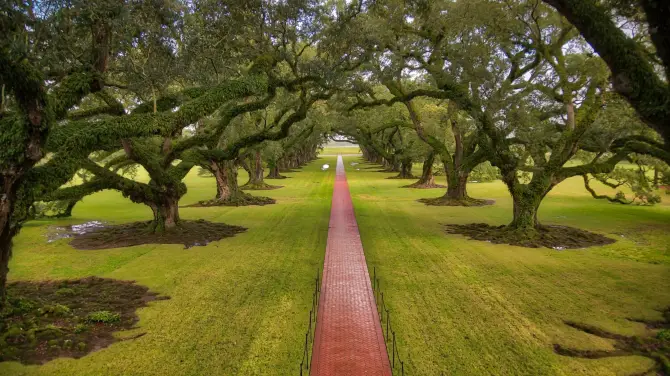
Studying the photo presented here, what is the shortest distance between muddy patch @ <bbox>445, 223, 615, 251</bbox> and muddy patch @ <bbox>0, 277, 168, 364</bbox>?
1301cm

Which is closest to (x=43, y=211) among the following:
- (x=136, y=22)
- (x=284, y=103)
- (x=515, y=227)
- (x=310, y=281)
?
(x=284, y=103)

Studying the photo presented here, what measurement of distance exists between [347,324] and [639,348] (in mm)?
5448

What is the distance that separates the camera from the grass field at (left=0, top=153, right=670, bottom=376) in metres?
7.26

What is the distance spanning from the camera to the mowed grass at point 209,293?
7180 mm

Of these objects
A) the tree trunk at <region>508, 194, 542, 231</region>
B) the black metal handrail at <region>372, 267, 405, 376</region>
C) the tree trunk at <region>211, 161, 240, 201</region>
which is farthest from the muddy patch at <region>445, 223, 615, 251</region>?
the tree trunk at <region>211, 161, 240, 201</region>

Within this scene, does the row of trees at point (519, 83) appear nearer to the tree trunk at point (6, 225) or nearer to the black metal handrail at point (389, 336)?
the black metal handrail at point (389, 336)

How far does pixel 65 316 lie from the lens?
8977 millimetres

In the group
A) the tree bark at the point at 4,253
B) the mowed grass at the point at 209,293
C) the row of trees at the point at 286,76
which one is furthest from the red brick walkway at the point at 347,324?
the tree bark at the point at 4,253

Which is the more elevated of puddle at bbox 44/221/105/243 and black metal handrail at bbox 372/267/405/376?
puddle at bbox 44/221/105/243

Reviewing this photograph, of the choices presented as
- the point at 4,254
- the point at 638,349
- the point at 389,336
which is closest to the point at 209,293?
the point at 4,254

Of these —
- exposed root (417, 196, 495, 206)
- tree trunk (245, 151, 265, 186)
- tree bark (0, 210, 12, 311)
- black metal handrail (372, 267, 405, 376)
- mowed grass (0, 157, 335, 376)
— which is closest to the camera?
black metal handrail (372, 267, 405, 376)

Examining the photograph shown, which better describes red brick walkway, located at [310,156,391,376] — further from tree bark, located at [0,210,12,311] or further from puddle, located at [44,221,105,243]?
puddle, located at [44,221,105,243]

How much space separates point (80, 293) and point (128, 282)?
128 centimetres

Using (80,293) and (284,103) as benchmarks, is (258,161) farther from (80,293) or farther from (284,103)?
(80,293)
